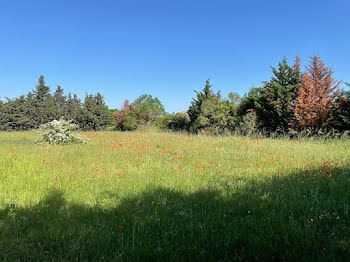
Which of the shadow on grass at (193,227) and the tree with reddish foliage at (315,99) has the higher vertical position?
the tree with reddish foliage at (315,99)

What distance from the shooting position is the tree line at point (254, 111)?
13133 millimetres

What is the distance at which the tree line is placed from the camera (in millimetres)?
13133

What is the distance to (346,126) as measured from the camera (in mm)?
12078

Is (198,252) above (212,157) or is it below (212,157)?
below

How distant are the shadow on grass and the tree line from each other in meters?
10.6

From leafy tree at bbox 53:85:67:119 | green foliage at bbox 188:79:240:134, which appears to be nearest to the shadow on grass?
green foliage at bbox 188:79:240:134

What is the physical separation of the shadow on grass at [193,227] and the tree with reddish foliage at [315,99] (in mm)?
10553

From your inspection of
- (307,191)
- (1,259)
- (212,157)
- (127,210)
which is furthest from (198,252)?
(212,157)

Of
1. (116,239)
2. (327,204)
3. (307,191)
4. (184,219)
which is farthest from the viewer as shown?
(307,191)

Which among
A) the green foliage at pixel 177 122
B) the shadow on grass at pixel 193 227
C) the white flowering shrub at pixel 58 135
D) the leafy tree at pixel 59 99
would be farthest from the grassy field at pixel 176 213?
the leafy tree at pixel 59 99

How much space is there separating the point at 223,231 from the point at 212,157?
4756mm

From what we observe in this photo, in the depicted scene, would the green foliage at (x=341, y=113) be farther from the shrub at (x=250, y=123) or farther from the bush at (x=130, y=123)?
the bush at (x=130, y=123)

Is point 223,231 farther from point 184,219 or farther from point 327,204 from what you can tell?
point 327,204

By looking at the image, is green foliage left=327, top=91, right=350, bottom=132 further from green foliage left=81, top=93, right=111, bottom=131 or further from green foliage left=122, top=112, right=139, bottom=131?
green foliage left=81, top=93, right=111, bottom=131
